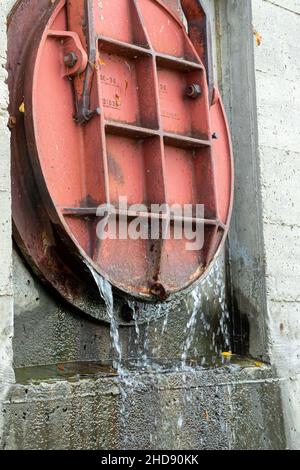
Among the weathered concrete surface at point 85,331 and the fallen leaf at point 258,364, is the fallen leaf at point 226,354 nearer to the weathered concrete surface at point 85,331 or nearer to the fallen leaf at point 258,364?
the weathered concrete surface at point 85,331

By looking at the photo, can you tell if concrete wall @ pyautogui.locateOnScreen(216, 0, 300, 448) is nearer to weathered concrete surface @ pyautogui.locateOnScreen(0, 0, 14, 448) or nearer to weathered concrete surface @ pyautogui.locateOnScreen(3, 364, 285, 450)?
weathered concrete surface @ pyautogui.locateOnScreen(3, 364, 285, 450)

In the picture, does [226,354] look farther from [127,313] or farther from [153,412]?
[153,412]

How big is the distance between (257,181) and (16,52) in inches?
60.9

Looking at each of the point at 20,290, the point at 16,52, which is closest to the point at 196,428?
the point at 20,290

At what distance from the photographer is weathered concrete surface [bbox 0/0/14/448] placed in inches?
114

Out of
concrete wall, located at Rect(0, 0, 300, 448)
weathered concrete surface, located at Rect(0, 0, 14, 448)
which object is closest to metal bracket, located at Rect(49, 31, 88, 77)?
concrete wall, located at Rect(0, 0, 300, 448)

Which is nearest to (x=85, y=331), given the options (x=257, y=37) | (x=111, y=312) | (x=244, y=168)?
(x=111, y=312)

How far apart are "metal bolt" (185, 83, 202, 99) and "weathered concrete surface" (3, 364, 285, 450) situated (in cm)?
143

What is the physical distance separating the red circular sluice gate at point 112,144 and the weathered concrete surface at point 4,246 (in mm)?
265

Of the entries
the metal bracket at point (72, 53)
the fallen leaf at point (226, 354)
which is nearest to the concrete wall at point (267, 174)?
the fallen leaf at point (226, 354)

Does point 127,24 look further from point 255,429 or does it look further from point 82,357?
point 255,429

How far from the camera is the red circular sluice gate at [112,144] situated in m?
3.37

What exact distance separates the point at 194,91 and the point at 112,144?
0.60 m

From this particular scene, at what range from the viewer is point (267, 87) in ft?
14.2
